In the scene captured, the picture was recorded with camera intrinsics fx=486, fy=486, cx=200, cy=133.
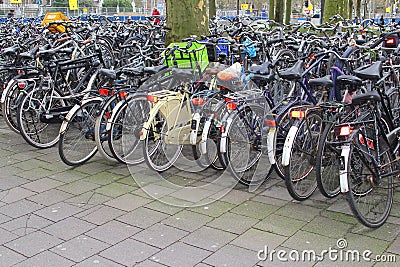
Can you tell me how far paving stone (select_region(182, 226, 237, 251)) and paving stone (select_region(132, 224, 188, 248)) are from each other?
9cm

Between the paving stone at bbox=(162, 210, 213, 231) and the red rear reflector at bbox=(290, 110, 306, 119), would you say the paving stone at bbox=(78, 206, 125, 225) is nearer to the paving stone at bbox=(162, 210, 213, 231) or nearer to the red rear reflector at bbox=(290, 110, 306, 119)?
the paving stone at bbox=(162, 210, 213, 231)

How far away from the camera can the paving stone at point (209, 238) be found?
11.7 ft

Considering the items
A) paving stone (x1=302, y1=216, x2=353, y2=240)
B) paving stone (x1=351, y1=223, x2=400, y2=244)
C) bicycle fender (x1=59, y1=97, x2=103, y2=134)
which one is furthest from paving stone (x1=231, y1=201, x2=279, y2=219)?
bicycle fender (x1=59, y1=97, x2=103, y2=134)

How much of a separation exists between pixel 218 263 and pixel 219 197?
123cm

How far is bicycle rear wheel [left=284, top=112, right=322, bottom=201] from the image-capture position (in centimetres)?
405

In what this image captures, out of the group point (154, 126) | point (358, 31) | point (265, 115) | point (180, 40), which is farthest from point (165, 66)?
point (358, 31)

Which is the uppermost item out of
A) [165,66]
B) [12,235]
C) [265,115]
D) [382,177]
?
[165,66]

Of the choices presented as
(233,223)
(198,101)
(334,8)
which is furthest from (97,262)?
(334,8)

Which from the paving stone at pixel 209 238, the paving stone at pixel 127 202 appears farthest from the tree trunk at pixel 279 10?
the paving stone at pixel 209 238

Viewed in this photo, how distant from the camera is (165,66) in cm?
516

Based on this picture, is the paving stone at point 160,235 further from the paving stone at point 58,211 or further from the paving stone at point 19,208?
the paving stone at point 19,208

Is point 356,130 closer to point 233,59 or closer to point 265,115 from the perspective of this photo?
point 265,115

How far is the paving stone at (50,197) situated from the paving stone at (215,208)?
1268mm

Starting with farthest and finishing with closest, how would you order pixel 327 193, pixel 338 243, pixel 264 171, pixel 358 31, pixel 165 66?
pixel 358 31 < pixel 165 66 < pixel 264 171 < pixel 327 193 < pixel 338 243
